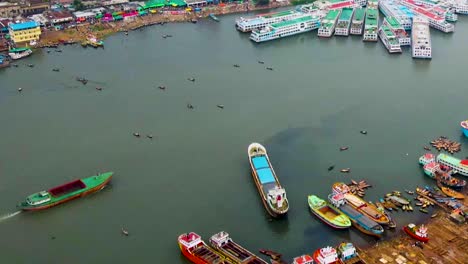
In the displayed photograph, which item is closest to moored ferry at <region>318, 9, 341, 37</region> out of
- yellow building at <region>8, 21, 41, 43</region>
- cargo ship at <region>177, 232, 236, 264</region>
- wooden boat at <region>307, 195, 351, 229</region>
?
yellow building at <region>8, 21, 41, 43</region>

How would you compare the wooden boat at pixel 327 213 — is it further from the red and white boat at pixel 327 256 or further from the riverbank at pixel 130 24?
the riverbank at pixel 130 24

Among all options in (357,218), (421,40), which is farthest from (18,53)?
(421,40)

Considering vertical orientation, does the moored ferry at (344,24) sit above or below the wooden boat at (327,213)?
above

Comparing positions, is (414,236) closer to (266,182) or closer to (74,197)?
(266,182)

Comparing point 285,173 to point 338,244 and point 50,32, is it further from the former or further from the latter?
point 50,32

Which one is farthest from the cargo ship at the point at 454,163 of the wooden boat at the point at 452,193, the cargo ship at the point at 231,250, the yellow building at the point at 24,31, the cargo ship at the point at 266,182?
the yellow building at the point at 24,31

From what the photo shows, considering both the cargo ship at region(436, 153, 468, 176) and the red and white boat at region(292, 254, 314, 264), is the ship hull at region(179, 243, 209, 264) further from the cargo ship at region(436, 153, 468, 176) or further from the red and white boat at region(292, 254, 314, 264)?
the cargo ship at region(436, 153, 468, 176)
